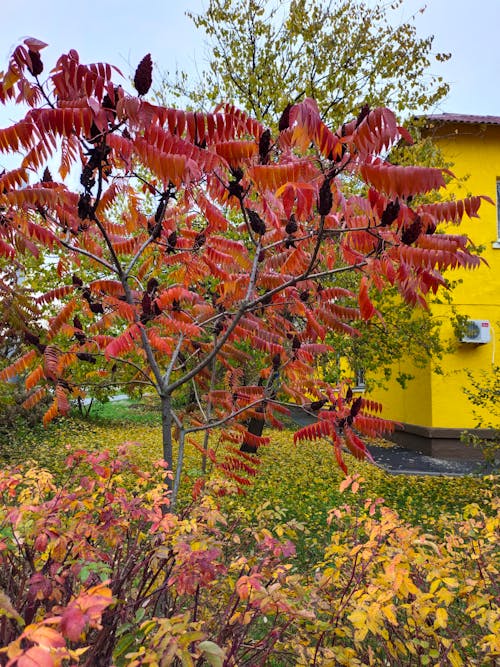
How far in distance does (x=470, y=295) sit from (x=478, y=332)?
979 mm

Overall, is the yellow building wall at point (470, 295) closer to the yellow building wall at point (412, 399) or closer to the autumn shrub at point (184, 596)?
the yellow building wall at point (412, 399)

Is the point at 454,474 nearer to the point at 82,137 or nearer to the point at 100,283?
the point at 100,283

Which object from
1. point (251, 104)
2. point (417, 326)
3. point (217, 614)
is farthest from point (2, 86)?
point (417, 326)

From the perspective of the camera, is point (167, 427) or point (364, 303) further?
point (167, 427)

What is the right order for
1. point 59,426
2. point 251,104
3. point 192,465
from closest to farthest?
point 251,104 < point 192,465 < point 59,426

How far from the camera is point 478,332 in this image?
1158cm

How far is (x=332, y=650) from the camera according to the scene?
2084 mm

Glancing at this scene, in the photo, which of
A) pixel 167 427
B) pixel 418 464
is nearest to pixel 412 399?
pixel 418 464

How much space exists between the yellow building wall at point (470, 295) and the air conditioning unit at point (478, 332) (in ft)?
0.97

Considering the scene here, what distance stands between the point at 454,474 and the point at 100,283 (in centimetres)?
909

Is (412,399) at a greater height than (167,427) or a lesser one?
lesser

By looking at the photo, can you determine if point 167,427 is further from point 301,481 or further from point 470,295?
point 470,295

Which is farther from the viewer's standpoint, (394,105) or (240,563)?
(394,105)

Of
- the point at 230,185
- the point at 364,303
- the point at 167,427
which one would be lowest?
the point at 167,427
